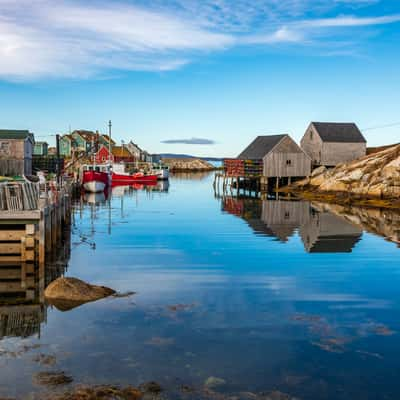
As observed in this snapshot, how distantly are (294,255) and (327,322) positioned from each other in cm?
1006

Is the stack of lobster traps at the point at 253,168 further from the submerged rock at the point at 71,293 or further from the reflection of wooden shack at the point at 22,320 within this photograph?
the reflection of wooden shack at the point at 22,320

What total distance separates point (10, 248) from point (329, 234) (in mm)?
19477

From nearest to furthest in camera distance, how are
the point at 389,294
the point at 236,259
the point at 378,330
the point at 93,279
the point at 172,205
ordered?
the point at 378,330 → the point at 389,294 → the point at 93,279 → the point at 236,259 → the point at 172,205

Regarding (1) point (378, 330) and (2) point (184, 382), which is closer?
(2) point (184, 382)

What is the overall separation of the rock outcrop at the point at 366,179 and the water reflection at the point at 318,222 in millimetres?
6928

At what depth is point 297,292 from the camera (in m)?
16.5

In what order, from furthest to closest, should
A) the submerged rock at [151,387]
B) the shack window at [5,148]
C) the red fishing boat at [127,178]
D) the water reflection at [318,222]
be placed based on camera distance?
the red fishing boat at [127,178], the shack window at [5,148], the water reflection at [318,222], the submerged rock at [151,387]

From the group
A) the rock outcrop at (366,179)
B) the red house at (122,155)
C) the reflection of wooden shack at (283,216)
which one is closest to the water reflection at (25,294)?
the reflection of wooden shack at (283,216)

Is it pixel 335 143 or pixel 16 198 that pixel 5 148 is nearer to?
pixel 16 198

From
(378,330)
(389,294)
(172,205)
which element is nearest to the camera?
(378,330)

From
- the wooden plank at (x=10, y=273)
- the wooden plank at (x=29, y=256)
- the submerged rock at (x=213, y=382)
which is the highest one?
the wooden plank at (x=29, y=256)

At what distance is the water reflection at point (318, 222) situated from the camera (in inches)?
A: 1106

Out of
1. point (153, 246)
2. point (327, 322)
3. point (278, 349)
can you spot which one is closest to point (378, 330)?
point (327, 322)

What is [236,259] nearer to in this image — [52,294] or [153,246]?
[153,246]
